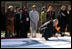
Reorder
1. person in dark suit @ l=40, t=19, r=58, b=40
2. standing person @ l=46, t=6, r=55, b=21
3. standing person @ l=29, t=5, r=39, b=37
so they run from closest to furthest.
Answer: person in dark suit @ l=40, t=19, r=58, b=40, standing person @ l=46, t=6, r=55, b=21, standing person @ l=29, t=5, r=39, b=37

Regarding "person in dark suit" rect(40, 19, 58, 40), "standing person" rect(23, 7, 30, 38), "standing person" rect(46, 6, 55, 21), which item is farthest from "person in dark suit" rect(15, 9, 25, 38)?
"standing person" rect(46, 6, 55, 21)

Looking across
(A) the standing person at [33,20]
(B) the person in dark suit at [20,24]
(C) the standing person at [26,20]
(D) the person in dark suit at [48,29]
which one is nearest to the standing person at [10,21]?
(B) the person in dark suit at [20,24]

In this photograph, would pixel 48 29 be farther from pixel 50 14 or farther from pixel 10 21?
pixel 10 21

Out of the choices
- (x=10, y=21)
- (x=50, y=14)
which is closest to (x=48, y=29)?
(x=50, y=14)

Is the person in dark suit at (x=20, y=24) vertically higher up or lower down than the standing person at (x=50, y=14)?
lower down

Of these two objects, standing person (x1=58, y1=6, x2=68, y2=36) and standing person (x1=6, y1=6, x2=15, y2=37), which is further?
standing person (x1=58, y1=6, x2=68, y2=36)

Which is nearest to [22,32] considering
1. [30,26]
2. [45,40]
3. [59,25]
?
[30,26]

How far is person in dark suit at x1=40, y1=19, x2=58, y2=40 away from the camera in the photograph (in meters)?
4.81

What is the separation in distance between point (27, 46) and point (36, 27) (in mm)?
886

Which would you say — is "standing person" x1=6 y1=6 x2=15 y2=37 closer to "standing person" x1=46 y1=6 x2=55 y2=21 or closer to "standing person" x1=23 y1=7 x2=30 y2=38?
"standing person" x1=23 y1=7 x2=30 y2=38

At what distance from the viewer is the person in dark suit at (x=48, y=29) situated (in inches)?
189

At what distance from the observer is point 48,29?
15.8 ft

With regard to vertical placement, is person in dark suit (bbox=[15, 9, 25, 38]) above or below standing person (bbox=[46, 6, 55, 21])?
below

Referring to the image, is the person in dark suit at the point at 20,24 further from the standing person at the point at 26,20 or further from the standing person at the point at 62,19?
the standing person at the point at 62,19
